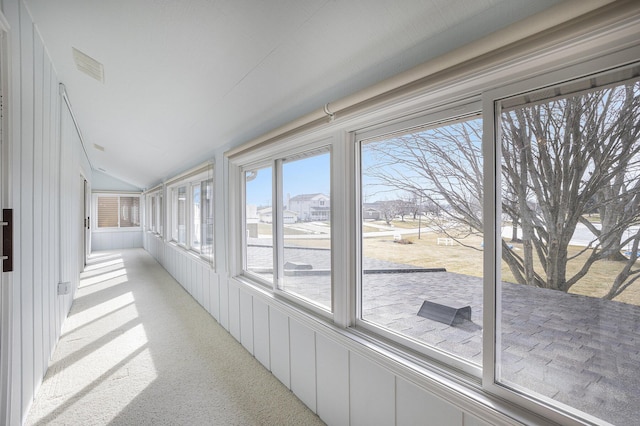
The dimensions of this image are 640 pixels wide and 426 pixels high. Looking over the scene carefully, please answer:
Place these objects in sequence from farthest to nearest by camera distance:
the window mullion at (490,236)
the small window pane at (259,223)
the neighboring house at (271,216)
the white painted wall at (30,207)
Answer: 1. the small window pane at (259,223)
2. the neighboring house at (271,216)
3. the white painted wall at (30,207)
4. the window mullion at (490,236)

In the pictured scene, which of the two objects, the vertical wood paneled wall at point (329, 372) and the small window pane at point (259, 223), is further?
the small window pane at point (259, 223)

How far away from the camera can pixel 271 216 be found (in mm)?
2709

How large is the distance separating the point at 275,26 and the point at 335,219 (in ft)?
3.36

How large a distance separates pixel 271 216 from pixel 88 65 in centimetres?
184

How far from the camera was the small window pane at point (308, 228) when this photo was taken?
208 centimetres

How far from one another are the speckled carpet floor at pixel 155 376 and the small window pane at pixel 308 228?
2.46 feet

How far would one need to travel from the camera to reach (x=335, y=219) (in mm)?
1842

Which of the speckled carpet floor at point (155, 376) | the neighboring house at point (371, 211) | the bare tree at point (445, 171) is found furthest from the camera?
the speckled carpet floor at point (155, 376)

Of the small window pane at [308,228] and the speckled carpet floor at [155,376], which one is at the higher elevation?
the small window pane at [308,228]

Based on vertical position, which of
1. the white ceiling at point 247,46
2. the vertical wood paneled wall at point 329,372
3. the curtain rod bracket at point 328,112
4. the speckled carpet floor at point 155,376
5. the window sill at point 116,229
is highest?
the white ceiling at point 247,46

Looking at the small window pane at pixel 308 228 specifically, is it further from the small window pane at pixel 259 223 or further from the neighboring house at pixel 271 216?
the small window pane at pixel 259 223

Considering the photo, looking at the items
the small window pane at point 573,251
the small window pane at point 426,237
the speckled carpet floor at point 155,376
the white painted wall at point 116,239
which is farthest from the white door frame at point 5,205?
the white painted wall at point 116,239

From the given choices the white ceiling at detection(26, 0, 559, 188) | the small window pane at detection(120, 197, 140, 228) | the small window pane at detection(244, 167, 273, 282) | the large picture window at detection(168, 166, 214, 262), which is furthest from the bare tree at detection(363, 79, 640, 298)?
the small window pane at detection(120, 197, 140, 228)

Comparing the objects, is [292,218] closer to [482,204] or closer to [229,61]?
[229,61]
